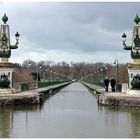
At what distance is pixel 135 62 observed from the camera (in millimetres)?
37500

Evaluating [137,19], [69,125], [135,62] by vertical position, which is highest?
[137,19]

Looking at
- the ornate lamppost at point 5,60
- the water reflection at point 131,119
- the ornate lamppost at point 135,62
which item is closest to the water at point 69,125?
the water reflection at point 131,119

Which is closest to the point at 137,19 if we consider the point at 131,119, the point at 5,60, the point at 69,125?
the point at 5,60

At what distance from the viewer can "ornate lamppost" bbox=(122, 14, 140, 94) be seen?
120 feet

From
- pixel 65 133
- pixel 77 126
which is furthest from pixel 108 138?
pixel 77 126

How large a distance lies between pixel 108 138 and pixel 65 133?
202 centimetres

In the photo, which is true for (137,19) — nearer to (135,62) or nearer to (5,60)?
(135,62)

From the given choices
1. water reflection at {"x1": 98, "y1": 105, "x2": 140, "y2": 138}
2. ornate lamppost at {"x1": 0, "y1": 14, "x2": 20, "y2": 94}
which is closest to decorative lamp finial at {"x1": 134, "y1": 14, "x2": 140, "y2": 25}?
ornate lamppost at {"x1": 0, "y1": 14, "x2": 20, "y2": 94}

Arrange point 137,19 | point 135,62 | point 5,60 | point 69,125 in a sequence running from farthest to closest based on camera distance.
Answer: point 5,60 → point 137,19 → point 135,62 → point 69,125

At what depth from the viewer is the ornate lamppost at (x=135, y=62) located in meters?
36.5

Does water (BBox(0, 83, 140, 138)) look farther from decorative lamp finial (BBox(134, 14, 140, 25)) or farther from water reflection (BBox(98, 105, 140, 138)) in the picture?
decorative lamp finial (BBox(134, 14, 140, 25))

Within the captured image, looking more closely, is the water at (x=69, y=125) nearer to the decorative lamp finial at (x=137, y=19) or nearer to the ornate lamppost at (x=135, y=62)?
the ornate lamppost at (x=135, y=62)

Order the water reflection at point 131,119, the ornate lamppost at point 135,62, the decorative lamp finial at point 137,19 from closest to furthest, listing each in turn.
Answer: the water reflection at point 131,119 < the ornate lamppost at point 135,62 < the decorative lamp finial at point 137,19

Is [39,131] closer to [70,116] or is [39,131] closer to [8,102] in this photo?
[70,116]
